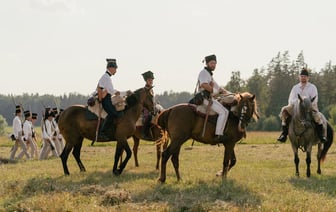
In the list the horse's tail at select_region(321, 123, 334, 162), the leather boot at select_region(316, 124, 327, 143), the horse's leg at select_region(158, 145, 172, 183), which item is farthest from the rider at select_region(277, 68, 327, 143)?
the horse's leg at select_region(158, 145, 172, 183)

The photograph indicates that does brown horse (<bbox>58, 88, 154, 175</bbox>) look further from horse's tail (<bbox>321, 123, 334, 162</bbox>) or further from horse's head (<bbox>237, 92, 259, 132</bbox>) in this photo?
horse's tail (<bbox>321, 123, 334, 162</bbox>)

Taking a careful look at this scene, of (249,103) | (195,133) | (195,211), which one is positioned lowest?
(195,211)

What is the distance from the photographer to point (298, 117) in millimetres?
13469

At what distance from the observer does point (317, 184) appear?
11.7 meters

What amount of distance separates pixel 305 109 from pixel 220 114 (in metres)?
2.96

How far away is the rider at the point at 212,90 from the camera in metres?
11.9

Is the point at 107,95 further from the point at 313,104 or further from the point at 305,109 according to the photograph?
the point at 313,104

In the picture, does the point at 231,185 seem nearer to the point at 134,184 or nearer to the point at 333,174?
the point at 134,184

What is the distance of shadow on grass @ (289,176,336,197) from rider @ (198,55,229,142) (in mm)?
2280

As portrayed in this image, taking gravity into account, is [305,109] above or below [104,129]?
above

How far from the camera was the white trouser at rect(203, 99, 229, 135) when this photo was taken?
11.9 metres

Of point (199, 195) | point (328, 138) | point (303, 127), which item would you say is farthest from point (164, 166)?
point (328, 138)

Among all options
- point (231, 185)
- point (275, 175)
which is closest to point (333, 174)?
point (275, 175)

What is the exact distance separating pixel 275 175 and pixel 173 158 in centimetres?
348
